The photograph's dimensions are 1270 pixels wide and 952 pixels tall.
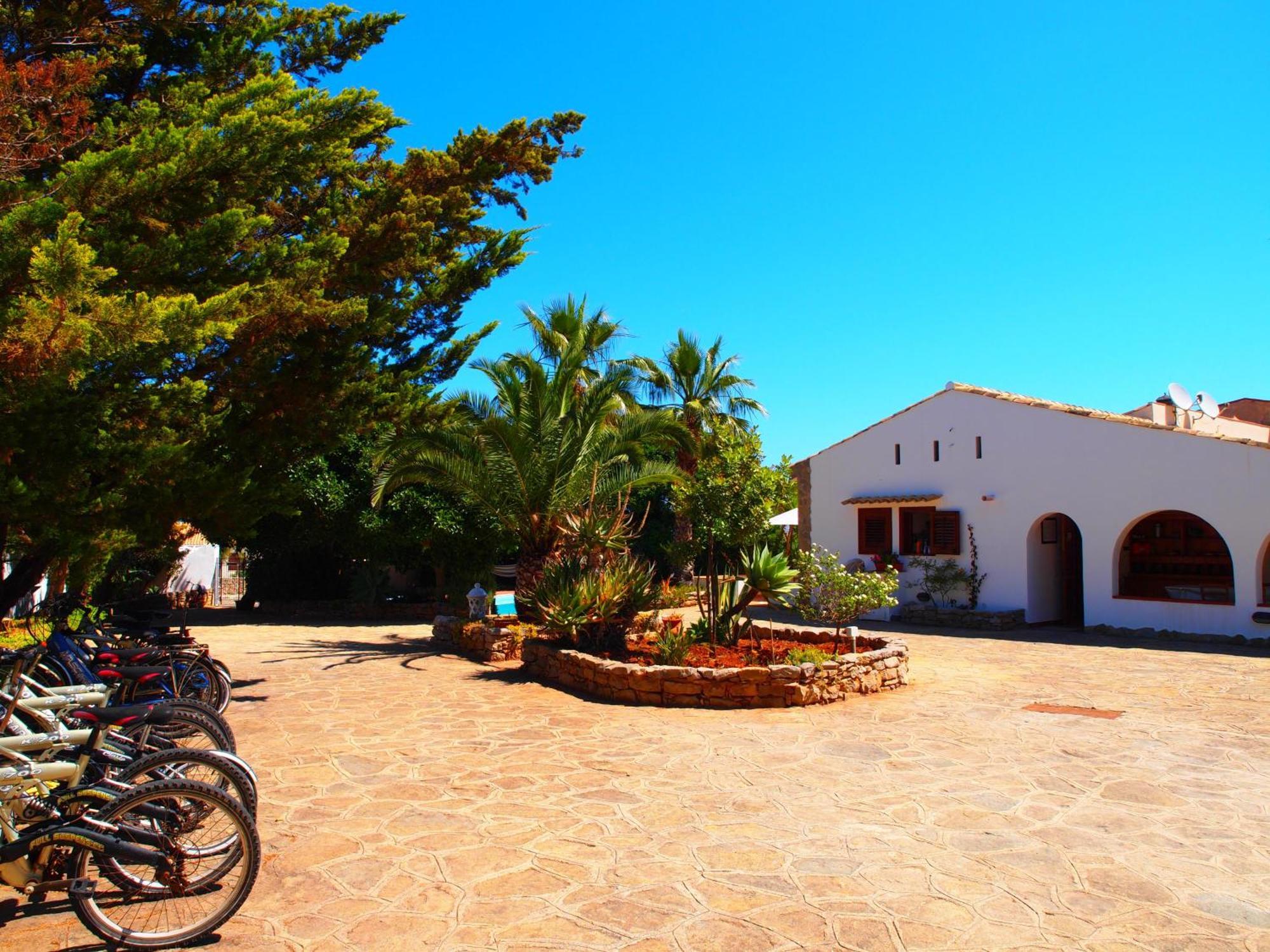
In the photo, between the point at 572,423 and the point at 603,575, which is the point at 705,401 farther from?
the point at 603,575

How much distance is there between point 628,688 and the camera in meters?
9.73

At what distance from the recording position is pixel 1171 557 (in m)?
18.5

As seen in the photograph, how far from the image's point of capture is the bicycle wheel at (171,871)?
3.65m

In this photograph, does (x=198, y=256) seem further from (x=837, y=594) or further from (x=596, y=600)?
(x=837, y=594)

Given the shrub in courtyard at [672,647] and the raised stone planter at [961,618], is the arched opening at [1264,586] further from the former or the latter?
the shrub in courtyard at [672,647]

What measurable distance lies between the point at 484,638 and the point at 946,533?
11265 mm

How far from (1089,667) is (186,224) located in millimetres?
13128

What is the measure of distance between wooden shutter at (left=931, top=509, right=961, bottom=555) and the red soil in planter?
8121mm

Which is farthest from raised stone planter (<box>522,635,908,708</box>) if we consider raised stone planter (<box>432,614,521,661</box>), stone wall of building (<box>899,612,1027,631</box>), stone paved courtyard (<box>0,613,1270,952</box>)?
stone wall of building (<box>899,612,1027,631</box>)

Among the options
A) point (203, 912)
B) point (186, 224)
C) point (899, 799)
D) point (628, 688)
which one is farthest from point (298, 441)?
point (899, 799)

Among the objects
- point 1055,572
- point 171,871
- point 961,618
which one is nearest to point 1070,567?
point 1055,572

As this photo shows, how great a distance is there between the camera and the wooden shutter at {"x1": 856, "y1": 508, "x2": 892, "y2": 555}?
66.7 ft

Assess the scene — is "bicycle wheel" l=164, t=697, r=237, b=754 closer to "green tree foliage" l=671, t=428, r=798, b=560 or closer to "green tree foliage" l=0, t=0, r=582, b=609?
"green tree foliage" l=0, t=0, r=582, b=609

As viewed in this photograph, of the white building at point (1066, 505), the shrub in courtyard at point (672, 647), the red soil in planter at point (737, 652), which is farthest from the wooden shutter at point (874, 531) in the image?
the shrub in courtyard at point (672, 647)
